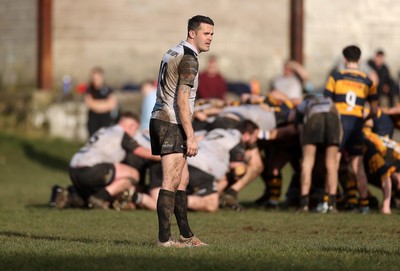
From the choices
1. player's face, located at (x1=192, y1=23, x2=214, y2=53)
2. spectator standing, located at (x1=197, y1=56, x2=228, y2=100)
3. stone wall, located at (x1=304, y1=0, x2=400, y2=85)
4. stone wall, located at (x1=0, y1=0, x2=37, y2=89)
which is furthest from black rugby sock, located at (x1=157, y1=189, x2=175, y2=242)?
stone wall, located at (x1=0, y1=0, x2=37, y2=89)

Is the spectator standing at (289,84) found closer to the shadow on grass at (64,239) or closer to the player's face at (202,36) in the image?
the shadow on grass at (64,239)

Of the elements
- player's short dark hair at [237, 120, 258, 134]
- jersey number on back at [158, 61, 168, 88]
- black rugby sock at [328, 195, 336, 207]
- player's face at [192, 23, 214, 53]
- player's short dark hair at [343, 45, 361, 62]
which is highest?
player's face at [192, 23, 214, 53]

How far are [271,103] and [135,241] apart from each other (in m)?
6.29

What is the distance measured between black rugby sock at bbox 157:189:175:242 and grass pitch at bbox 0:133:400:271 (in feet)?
0.82

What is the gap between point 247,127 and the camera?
16250 mm

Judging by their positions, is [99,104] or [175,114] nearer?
[175,114]

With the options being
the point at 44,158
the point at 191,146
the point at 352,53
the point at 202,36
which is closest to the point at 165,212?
the point at 191,146

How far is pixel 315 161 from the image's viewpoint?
16266 millimetres

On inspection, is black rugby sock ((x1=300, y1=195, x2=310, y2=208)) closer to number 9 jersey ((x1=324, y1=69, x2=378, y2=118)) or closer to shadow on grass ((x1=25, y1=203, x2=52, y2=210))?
number 9 jersey ((x1=324, y1=69, x2=378, y2=118))

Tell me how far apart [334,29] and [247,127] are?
13210 mm

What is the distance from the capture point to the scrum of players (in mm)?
15211

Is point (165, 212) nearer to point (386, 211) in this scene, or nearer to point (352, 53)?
point (386, 211)

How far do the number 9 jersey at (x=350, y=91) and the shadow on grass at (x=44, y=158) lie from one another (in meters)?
11.4

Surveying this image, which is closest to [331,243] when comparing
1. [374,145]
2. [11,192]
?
[374,145]
